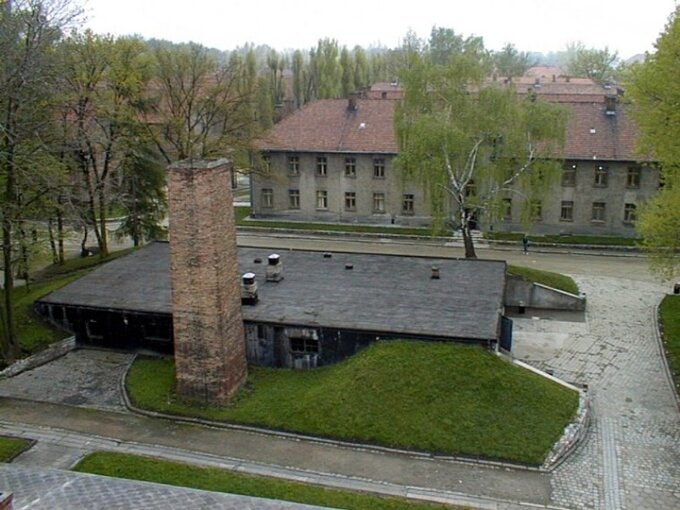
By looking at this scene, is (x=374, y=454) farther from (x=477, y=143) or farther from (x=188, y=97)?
(x=188, y=97)

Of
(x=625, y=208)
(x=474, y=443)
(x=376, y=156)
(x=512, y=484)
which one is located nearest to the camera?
(x=512, y=484)

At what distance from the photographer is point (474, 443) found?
1752cm

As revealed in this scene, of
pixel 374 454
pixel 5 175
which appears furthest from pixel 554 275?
pixel 5 175

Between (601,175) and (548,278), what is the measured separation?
10.8 m

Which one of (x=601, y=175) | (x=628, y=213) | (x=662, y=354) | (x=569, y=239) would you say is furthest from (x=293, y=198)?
(x=662, y=354)

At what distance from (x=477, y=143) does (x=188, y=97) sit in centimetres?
1568

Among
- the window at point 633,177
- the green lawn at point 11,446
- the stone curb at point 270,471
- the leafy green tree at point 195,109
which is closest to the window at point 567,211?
the window at point 633,177

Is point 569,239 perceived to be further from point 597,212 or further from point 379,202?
point 379,202

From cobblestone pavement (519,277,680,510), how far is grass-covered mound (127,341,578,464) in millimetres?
1115

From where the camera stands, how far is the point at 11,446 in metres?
17.9

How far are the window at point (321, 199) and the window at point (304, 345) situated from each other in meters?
22.0

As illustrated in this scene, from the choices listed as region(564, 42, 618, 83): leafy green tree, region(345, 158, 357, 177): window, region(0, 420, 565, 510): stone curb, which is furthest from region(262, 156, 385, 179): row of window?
region(564, 42, 618, 83): leafy green tree

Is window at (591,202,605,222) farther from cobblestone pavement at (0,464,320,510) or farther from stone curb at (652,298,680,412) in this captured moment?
cobblestone pavement at (0,464,320,510)

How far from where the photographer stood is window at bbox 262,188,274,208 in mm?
43594
